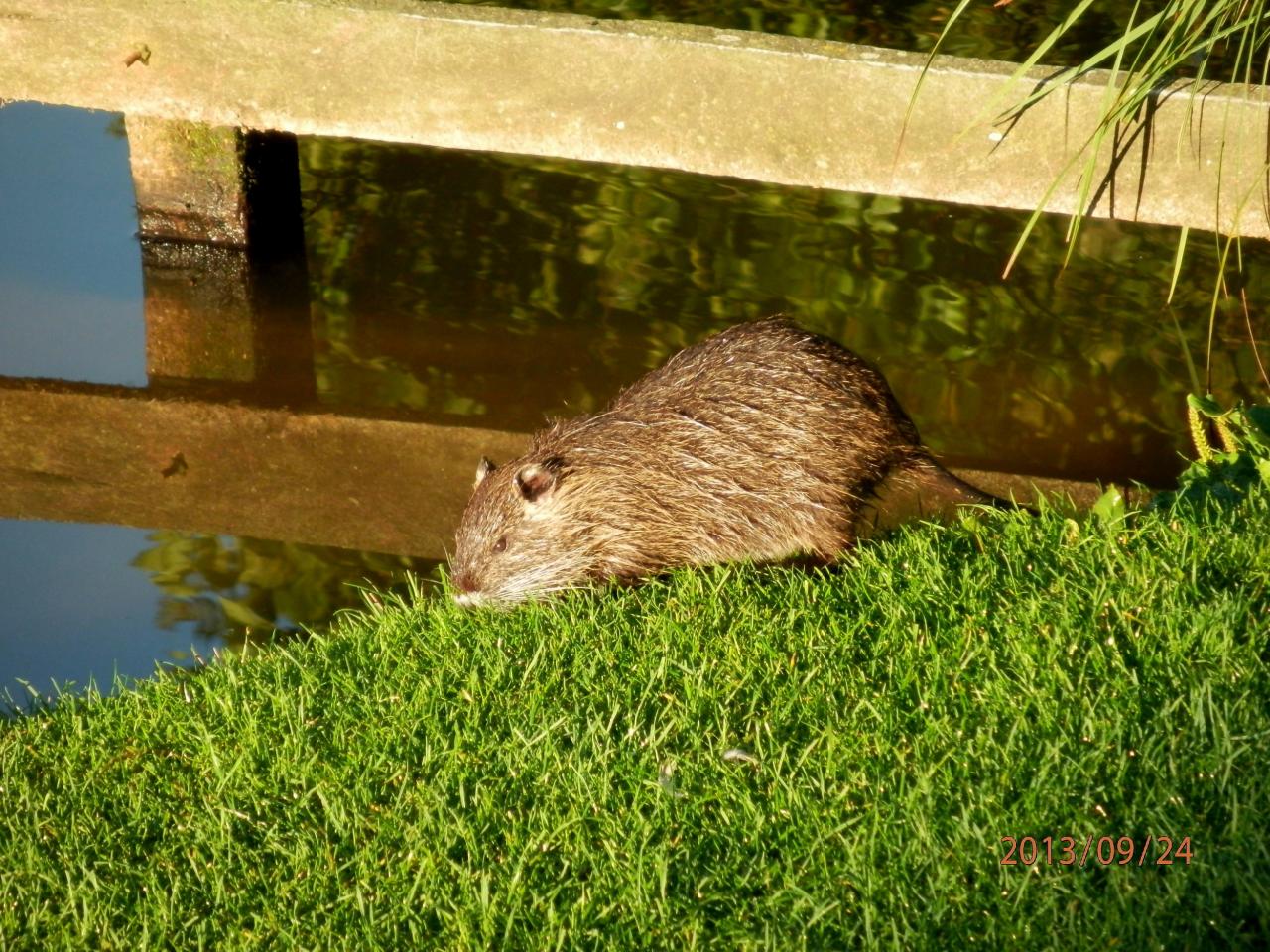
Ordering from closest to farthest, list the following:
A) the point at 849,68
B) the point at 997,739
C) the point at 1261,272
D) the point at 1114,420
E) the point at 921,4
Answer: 1. the point at 997,739
2. the point at 849,68
3. the point at 1114,420
4. the point at 1261,272
5. the point at 921,4

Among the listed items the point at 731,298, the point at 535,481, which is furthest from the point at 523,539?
the point at 731,298

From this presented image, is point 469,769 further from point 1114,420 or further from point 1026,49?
point 1026,49

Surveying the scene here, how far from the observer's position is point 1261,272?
6664mm

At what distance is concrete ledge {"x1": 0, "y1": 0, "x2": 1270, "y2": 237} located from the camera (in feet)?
15.9

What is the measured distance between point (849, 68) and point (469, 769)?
2.86 meters

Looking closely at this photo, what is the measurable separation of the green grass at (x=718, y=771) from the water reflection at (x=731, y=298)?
181 cm

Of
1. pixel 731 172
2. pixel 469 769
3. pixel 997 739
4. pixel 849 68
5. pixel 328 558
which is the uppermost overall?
pixel 849 68

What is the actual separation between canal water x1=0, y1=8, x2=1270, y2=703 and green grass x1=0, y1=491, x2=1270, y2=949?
98 cm

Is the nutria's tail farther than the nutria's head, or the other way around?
the nutria's tail

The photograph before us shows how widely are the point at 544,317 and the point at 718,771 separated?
3525 millimetres

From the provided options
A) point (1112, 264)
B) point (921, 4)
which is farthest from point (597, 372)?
point (921, 4)

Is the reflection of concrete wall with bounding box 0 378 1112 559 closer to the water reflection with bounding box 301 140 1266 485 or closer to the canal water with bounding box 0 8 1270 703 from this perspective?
the canal water with bounding box 0 8 1270 703
